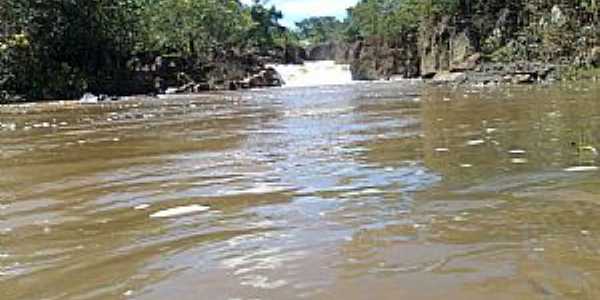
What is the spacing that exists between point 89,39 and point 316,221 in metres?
44.1

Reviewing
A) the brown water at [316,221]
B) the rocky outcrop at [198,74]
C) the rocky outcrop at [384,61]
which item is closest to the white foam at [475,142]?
the brown water at [316,221]

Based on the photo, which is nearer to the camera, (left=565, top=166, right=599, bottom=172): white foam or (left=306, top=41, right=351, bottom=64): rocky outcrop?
(left=565, top=166, right=599, bottom=172): white foam

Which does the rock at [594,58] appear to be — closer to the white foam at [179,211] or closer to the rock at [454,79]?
the rock at [454,79]

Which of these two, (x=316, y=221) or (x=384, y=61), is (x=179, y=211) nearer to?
(x=316, y=221)

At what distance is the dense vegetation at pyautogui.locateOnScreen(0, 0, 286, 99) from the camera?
136 ft

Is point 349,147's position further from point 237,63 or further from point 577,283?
point 237,63

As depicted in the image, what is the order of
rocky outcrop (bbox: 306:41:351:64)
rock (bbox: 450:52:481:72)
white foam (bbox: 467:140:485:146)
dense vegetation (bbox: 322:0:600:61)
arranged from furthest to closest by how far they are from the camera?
rocky outcrop (bbox: 306:41:351:64) < rock (bbox: 450:52:481:72) < dense vegetation (bbox: 322:0:600:61) < white foam (bbox: 467:140:485:146)

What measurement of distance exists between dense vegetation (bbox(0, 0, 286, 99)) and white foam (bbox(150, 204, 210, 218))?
3729cm

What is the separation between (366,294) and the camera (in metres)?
3.07

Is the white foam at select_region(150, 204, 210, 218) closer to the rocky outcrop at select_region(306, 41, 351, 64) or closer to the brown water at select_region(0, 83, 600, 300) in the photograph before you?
the brown water at select_region(0, 83, 600, 300)

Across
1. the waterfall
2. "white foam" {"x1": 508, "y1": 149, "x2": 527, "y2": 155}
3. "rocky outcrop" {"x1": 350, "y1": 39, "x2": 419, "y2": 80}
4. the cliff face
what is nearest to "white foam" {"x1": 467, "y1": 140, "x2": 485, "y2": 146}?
"white foam" {"x1": 508, "y1": 149, "x2": 527, "y2": 155}

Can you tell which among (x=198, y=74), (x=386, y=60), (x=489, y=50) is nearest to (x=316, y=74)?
(x=386, y=60)

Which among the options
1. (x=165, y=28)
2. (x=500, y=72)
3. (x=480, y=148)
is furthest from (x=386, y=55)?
(x=480, y=148)

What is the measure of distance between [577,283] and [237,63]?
53.9 metres
